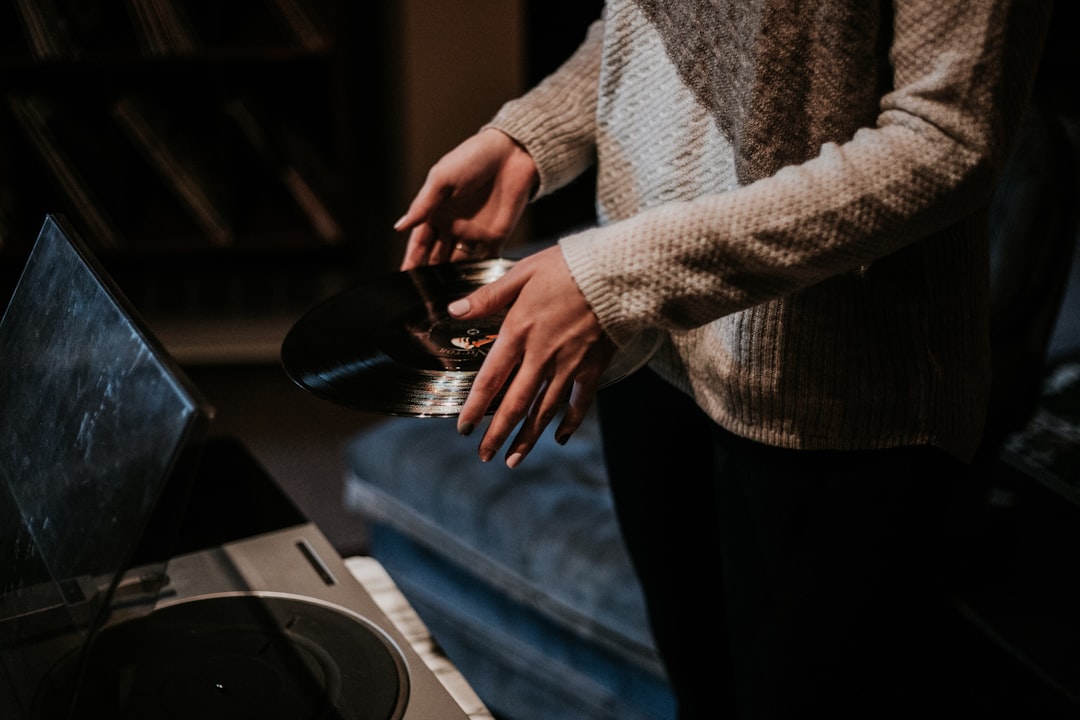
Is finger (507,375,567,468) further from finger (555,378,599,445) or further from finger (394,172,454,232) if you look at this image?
finger (394,172,454,232)

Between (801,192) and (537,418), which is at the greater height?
(801,192)

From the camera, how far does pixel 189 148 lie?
2699mm

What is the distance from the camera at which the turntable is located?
0.50 m

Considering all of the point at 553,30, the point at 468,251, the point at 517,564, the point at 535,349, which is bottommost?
the point at 517,564

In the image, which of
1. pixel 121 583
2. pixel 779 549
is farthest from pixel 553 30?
pixel 121 583

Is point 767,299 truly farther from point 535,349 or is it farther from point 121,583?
point 121,583

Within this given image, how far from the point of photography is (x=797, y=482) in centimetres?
82

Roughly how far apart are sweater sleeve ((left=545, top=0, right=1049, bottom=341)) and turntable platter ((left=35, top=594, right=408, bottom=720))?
265 mm

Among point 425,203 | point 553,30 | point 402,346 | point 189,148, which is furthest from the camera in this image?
point 553,30

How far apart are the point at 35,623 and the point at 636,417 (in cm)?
54

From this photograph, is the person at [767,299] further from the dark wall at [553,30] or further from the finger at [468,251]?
the dark wall at [553,30]

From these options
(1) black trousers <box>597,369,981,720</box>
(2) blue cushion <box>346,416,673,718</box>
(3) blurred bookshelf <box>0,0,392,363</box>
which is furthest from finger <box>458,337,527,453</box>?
(3) blurred bookshelf <box>0,0,392,363</box>

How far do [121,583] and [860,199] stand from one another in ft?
1.48

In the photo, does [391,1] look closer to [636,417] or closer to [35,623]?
[636,417]
